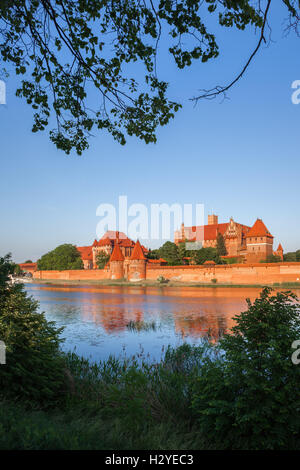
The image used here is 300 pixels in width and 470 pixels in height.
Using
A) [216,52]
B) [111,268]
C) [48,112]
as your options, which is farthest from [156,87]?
[111,268]

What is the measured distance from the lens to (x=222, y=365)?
11.5ft

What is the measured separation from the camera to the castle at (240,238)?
64.9 m

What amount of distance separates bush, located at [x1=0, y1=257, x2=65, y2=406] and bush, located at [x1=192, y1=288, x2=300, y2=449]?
79.4 inches

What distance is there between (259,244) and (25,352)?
214ft

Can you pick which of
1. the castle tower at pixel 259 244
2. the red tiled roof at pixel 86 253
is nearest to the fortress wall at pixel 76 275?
the red tiled roof at pixel 86 253

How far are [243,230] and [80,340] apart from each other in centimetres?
7431

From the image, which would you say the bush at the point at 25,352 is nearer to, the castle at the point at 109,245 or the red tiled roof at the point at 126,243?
the castle at the point at 109,245

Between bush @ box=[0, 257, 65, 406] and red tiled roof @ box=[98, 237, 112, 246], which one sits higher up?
red tiled roof @ box=[98, 237, 112, 246]

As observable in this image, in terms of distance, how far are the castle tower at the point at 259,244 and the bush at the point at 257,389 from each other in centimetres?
6366

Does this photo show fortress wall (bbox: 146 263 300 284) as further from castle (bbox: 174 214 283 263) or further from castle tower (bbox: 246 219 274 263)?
A: castle tower (bbox: 246 219 274 263)

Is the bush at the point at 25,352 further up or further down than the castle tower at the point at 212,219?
further down

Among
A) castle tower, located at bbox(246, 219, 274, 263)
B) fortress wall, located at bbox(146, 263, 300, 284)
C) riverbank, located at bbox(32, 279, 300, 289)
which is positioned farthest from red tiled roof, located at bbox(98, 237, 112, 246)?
castle tower, located at bbox(246, 219, 274, 263)

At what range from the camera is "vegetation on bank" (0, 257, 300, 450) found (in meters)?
2.89

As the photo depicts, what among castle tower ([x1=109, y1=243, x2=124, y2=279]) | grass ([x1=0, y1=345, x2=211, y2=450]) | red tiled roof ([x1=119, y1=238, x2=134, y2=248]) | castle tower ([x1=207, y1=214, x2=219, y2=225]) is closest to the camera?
grass ([x1=0, y1=345, x2=211, y2=450])
